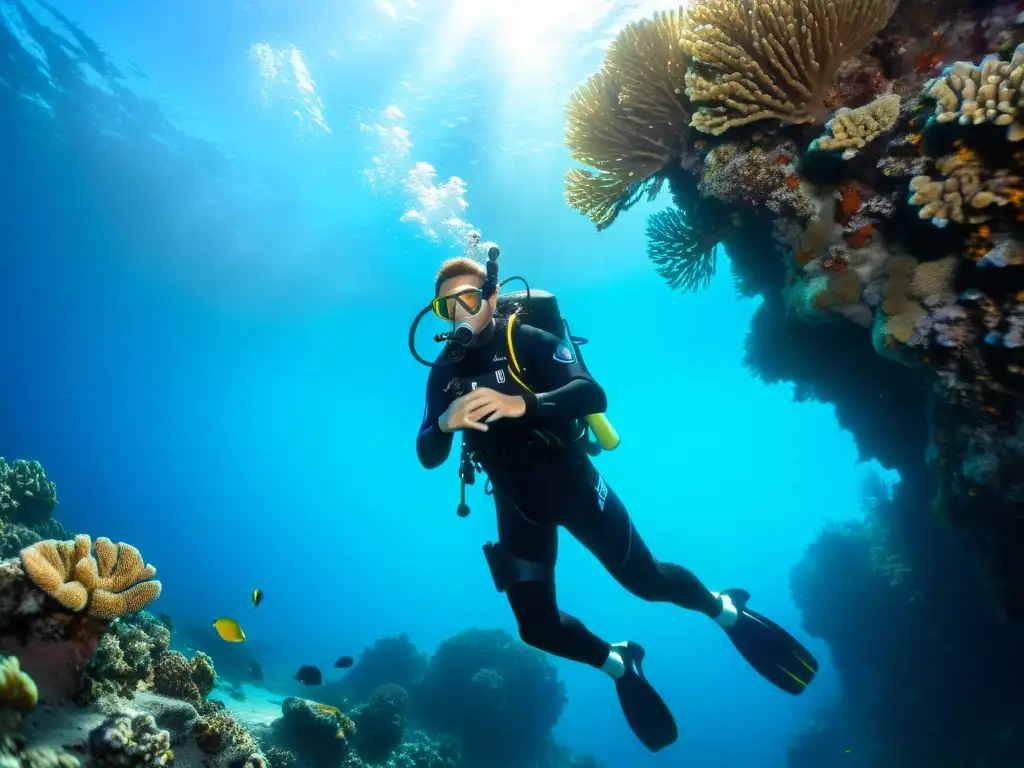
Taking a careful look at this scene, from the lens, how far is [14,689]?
2271mm

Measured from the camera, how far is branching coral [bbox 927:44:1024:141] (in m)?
2.77

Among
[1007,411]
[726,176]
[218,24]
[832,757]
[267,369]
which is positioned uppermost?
[267,369]

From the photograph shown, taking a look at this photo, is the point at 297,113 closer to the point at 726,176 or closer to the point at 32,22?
the point at 32,22

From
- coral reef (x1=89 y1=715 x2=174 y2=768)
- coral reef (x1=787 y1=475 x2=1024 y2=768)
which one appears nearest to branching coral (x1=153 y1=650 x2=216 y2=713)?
coral reef (x1=89 y1=715 x2=174 y2=768)

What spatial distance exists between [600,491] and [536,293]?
214 centimetres

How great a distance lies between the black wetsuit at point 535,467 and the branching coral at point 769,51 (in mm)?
2547

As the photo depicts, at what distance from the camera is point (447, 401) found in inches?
170

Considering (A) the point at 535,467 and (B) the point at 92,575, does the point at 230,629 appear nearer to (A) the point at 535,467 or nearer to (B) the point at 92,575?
(B) the point at 92,575

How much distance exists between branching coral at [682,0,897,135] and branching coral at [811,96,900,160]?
0.43 metres

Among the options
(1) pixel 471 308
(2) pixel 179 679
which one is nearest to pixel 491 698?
(2) pixel 179 679

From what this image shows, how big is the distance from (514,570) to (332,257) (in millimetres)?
31800

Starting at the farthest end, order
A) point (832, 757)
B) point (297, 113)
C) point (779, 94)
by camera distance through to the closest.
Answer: point (297, 113)
point (832, 757)
point (779, 94)

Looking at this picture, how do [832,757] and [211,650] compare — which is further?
[211,650]

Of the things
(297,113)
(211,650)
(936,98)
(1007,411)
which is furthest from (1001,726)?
(297,113)
